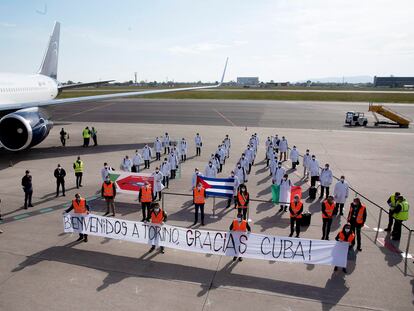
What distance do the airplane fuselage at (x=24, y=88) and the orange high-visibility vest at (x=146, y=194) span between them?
17.0 m

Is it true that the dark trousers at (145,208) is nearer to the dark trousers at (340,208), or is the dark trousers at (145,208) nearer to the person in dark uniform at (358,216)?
the person in dark uniform at (358,216)

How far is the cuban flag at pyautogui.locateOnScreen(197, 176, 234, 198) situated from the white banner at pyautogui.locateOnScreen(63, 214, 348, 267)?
411cm

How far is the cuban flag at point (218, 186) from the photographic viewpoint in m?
13.5

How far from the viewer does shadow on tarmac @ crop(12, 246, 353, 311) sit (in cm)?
797

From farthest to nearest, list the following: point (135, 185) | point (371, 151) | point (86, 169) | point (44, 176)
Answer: point (371, 151)
point (86, 169)
point (44, 176)
point (135, 185)

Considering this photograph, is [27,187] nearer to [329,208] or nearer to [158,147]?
[158,147]

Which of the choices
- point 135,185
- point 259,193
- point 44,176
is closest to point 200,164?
point 259,193

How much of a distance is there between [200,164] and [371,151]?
1334 cm

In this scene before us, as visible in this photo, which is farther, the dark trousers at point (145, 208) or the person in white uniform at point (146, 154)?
the person in white uniform at point (146, 154)

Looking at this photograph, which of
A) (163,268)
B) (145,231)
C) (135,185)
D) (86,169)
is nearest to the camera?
(163,268)

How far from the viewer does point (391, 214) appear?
1093 cm

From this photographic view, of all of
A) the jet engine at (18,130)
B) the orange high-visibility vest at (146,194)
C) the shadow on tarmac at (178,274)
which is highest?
the jet engine at (18,130)

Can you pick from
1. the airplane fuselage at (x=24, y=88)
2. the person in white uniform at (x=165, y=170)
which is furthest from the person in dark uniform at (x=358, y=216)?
the airplane fuselage at (x=24, y=88)

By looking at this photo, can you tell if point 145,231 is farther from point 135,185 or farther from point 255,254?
point 135,185
